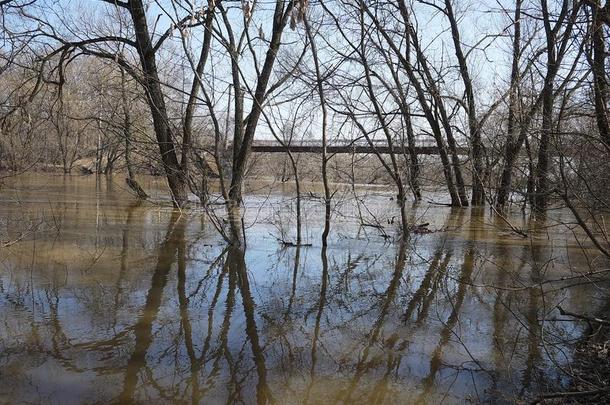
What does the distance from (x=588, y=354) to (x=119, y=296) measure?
15.4 feet

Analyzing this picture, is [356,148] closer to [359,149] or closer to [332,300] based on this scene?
[359,149]

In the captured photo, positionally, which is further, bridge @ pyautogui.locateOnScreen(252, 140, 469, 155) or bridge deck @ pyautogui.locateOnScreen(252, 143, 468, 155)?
bridge deck @ pyautogui.locateOnScreen(252, 143, 468, 155)

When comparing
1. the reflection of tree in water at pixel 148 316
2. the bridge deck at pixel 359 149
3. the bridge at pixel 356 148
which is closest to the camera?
the reflection of tree in water at pixel 148 316

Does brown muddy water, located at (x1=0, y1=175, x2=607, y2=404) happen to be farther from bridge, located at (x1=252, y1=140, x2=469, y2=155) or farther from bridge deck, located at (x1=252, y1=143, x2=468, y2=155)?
bridge deck, located at (x1=252, y1=143, x2=468, y2=155)

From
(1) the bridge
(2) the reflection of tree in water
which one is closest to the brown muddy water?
(2) the reflection of tree in water

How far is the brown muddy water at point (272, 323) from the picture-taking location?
395 centimetres

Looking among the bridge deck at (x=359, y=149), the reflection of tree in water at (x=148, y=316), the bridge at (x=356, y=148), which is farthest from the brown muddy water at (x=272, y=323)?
the bridge deck at (x=359, y=149)

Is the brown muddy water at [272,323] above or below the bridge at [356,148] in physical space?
below

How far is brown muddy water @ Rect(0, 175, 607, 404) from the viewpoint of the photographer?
3947 millimetres

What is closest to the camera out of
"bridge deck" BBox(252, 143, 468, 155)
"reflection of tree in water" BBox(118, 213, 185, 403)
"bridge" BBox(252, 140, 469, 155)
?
"reflection of tree in water" BBox(118, 213, 185, 403)

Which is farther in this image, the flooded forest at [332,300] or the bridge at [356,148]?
the bridge at [356,148]

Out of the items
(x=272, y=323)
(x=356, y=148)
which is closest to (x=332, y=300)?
(x=272, y=323)

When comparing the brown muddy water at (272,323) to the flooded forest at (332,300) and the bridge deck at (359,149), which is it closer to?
the flooded forest at (332,300)

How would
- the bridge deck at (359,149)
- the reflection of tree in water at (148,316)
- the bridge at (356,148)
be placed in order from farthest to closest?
the bridge deck at (359,149), the bridge at (356,148), the reflection of tree in water at (148,316)
